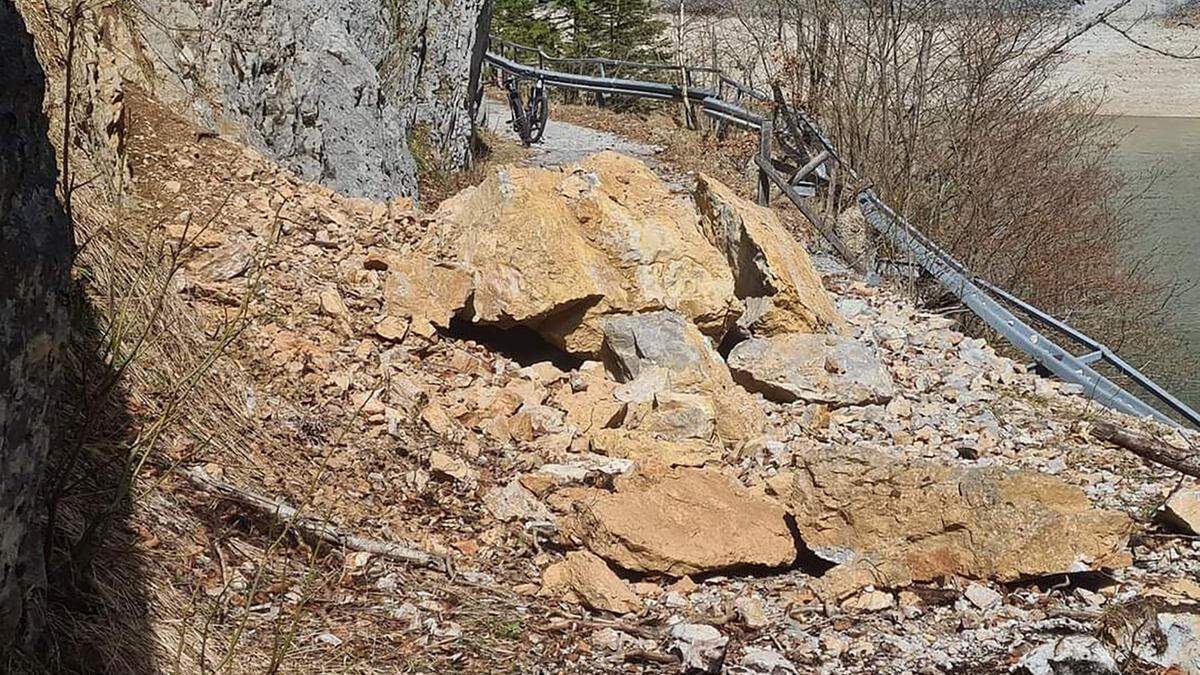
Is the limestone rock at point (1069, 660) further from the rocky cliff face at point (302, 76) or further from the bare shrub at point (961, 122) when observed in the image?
the bare shrub at point (961, 122)

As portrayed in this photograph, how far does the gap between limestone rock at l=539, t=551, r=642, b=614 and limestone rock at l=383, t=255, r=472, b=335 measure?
2.05 m

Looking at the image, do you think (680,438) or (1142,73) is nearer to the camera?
(680,438)

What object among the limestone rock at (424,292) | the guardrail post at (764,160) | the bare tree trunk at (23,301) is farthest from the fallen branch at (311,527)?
the guardrail post at (764,160)

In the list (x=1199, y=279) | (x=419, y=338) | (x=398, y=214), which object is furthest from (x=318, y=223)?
(x=1199, y=279)

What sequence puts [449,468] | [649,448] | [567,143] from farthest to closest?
[567,143], [649,448], [449,468]

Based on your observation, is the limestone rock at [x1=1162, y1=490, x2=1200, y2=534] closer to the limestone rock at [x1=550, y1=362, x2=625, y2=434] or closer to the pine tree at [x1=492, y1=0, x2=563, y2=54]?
the limestone rock at [x1=550, y1=362, x2=625, y2=434]

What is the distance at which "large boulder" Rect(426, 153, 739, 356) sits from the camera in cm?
622

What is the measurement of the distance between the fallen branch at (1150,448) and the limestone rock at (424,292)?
3545mm

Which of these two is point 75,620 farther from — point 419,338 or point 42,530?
point 419,338

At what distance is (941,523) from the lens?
170 inches

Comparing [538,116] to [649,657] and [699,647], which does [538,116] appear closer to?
[649,657]

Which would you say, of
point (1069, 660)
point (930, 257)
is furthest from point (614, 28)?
point (1069, 660)

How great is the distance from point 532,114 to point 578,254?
897 cm

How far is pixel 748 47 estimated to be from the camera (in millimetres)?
18469
